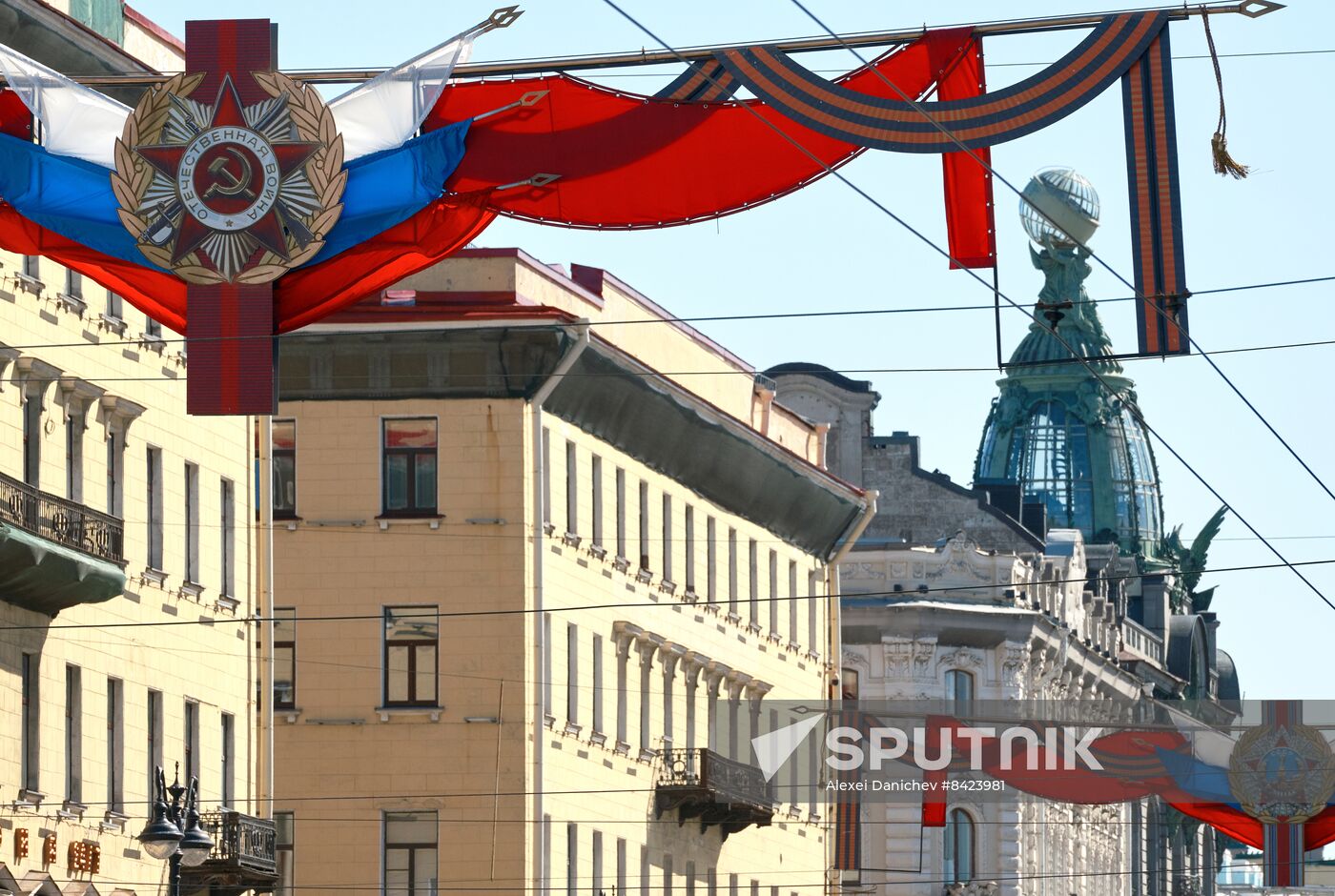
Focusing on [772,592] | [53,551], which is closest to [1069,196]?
[772,592]

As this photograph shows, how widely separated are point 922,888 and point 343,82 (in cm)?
7012

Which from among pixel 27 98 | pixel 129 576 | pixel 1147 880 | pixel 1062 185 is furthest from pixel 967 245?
pixel 1062 185

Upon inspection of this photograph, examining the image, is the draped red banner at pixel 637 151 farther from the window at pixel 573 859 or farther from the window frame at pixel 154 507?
the window at pixel 573 859

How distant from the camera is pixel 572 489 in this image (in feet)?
221

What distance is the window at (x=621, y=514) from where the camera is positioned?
230ft

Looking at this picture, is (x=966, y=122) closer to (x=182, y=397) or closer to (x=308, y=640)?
(x=182, y=397)

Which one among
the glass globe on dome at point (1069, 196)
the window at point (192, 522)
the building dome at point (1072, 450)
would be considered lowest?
the window at point (192, 522)

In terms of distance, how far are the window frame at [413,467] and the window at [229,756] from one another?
31.6 feet

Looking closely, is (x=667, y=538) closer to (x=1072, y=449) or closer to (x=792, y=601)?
(x=792, y=601)

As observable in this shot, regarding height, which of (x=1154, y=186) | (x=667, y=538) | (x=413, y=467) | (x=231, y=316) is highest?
(x=413, y=467)

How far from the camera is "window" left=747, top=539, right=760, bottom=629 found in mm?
77812

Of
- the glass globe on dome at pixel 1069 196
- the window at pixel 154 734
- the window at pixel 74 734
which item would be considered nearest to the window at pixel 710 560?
the window at pixel 154 734

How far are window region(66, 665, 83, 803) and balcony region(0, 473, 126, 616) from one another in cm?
104

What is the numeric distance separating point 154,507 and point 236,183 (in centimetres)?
2265
